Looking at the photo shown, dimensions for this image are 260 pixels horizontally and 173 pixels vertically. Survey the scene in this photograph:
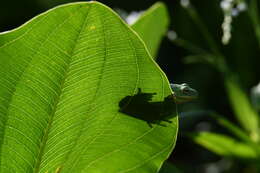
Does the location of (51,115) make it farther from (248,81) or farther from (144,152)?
(248,81)

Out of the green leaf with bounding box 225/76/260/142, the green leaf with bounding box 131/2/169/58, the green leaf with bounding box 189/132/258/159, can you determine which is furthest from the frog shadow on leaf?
the green leaf with bounding box 225/76/260/142

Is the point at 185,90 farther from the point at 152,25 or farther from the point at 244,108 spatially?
the point at 244,108

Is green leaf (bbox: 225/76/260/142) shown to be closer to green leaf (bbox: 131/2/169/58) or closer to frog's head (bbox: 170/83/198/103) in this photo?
green leaf (bbox: 131/2/169/58)

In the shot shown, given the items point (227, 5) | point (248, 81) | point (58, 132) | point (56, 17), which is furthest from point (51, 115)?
point (248, 81)

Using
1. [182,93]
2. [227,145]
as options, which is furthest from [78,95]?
[227,145]

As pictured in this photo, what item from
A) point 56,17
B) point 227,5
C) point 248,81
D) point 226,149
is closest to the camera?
point 56,17

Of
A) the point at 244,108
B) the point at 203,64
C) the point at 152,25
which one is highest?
the point at 152,25
